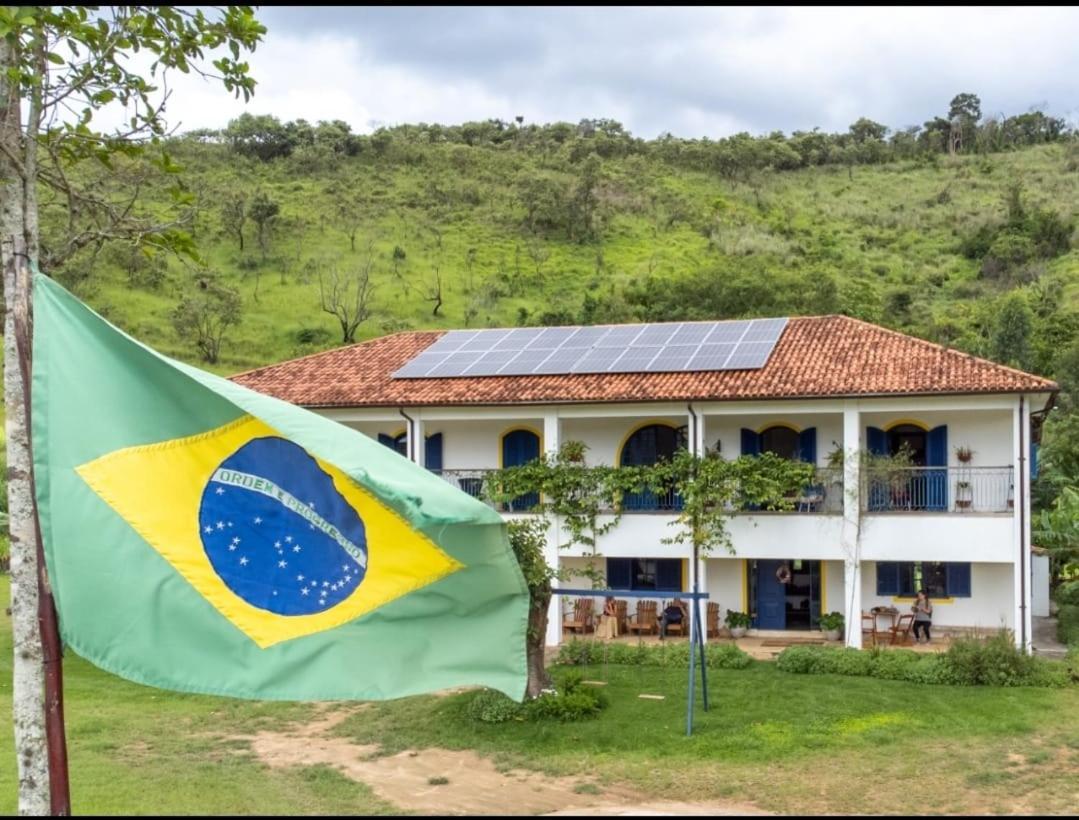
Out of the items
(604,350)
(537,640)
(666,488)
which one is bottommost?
(537,640)

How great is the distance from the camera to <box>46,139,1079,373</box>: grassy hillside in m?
46.2

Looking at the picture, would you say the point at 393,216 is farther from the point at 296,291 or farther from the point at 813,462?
the point at 813,462

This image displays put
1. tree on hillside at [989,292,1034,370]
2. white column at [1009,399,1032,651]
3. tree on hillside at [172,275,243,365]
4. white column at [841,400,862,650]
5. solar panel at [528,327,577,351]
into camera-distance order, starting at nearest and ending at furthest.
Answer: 1. white column at [1009,399,1032,651]
2. white column at [841,400,862,650]
3. solar panel at [528,327,577,351]
4. tree on hillside at [989,292,1034,370]
5. tree on hillside at [172,275,243,365]

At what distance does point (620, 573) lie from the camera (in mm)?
24406

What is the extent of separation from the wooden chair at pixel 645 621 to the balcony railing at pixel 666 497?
7.30 feet

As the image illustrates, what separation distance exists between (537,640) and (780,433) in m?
8.94

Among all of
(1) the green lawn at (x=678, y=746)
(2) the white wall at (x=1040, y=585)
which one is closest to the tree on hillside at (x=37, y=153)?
(1) the green lawn at (x=678, y=746)

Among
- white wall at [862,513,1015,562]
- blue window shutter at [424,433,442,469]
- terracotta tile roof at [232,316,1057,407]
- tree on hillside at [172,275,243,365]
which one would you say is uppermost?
tree on hillside at [172,275,243,365]

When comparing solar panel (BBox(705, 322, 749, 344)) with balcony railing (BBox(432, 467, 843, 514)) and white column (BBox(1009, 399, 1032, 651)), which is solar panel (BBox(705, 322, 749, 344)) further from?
white column (BBox(1009, 399, 1032, 651))

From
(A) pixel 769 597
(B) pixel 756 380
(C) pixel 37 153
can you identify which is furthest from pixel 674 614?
(C) pixel 37 153

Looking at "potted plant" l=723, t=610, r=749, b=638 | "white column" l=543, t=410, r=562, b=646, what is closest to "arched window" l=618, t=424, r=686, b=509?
"white column" l=543, t=410, r=562, b=646

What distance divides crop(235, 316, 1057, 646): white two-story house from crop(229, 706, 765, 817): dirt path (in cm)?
796

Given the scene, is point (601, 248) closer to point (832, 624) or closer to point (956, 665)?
point (832, 624)

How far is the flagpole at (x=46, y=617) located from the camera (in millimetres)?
5809
